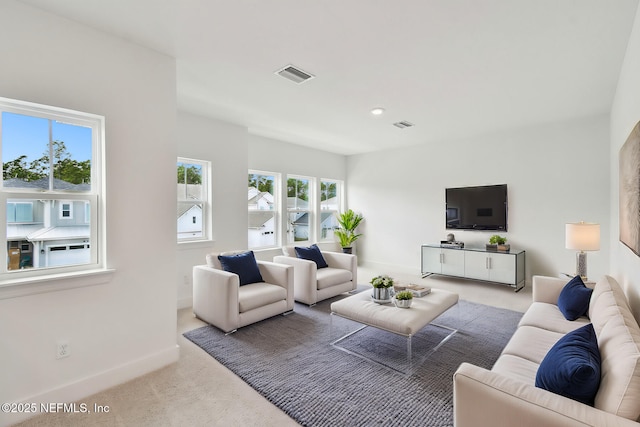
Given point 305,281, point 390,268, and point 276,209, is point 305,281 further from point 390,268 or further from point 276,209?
point 390,268

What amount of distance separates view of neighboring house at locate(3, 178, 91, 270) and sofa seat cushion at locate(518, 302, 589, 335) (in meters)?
3.46

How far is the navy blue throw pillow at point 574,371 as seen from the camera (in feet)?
4.00

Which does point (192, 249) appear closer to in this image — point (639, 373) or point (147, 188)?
point (147, 188)

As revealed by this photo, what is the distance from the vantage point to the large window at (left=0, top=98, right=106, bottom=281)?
1.98 m

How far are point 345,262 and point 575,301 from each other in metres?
2.80

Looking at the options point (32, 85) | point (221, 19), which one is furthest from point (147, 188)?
point (221, 19)

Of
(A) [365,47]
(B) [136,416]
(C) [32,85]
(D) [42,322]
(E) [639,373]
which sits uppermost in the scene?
(A) [365,47]

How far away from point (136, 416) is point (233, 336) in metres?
1.19

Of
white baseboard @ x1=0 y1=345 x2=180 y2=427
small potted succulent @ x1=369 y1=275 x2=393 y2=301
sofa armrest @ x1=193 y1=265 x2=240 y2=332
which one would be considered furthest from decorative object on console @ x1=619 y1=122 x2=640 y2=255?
white baseboard @ x1=0 y1=345 x2=180 y2=427

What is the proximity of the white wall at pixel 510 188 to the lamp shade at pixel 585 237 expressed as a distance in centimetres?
156

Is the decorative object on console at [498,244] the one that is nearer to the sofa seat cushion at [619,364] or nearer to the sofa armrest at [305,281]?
the sofa armrest at [305,281]

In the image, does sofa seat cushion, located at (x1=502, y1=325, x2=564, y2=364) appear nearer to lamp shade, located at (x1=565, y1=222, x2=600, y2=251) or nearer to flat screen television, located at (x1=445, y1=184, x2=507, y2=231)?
lamp shade, located at (x1=565, y1=222, x2=600, y2=251)

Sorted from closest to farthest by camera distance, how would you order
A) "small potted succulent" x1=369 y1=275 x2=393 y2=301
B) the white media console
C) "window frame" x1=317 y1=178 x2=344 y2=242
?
"small potted succulent" x1=369 y1=275 x2=393 y2=301
the white media console
"window frame" x1=317 y1=178 x2=344 y2=242

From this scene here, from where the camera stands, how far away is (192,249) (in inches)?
166
